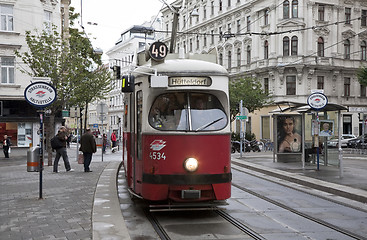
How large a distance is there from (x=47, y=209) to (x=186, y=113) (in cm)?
332

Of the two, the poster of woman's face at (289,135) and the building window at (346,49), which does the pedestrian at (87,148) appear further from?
the building window at (346,49)

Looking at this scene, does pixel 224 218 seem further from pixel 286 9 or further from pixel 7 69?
pixel 286 9

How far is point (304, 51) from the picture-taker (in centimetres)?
4631

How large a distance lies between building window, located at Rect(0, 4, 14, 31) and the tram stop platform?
849 inches

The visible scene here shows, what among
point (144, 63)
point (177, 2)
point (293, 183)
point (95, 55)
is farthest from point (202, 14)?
point (144, 63)

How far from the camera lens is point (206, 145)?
8.12m

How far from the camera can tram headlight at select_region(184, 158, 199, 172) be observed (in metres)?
8.03

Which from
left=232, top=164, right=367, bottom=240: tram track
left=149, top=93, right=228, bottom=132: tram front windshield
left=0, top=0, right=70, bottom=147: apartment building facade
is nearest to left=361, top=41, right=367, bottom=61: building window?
left=0, top=0, right=70, bottom=147: apartment building facade

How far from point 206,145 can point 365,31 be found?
1831 inches

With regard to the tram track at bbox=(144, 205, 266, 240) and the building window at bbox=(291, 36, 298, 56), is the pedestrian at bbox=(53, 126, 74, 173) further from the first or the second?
the building window at bbox=(291, 36, 298, 56)

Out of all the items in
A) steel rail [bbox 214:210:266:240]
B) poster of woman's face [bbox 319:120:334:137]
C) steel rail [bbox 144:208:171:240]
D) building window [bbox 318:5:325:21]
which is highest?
building window [bbox 318:5:325:21]

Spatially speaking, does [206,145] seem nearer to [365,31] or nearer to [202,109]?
[202,109]

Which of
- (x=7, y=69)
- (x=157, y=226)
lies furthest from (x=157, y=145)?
(x=7, y=69)

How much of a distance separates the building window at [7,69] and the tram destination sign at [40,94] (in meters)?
25.5
